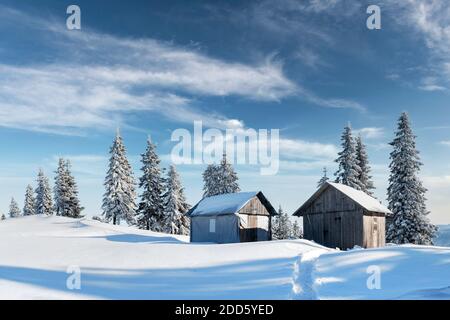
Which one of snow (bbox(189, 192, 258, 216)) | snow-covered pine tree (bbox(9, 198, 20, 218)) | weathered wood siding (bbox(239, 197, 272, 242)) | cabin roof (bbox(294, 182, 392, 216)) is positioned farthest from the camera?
snow-covered pine tree (bbox(9, 198, 20, 218))

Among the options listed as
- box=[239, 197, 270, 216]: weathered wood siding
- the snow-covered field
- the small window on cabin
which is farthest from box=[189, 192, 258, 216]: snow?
the snow-covered field

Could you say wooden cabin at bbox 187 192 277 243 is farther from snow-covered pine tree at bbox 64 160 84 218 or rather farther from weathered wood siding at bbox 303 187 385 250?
snow-covered pine tree at bbox 64 160 84 218

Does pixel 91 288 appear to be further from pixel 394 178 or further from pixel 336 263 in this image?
pixel 394 178

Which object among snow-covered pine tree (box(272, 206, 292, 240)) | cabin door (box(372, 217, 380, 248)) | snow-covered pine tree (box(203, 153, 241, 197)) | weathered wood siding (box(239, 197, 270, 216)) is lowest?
snow-covered pine tree (box(272, 206, 292, 240))

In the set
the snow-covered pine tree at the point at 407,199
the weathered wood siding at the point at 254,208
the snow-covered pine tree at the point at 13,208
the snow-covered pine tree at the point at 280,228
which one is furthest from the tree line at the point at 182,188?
the snow-covered pine tree at the point at 13,208

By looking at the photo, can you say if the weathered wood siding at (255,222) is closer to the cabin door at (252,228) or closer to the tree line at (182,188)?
the cabin door at (252,228)

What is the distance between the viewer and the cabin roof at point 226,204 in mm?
34531

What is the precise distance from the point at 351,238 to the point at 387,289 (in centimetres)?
1878

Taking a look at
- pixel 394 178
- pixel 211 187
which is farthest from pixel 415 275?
pixel 211 187

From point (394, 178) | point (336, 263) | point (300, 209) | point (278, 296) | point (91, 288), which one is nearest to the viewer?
point (278, 296)

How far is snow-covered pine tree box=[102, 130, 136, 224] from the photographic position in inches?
2007

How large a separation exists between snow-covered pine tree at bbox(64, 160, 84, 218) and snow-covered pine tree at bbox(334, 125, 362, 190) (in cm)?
4210

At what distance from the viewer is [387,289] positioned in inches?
495
